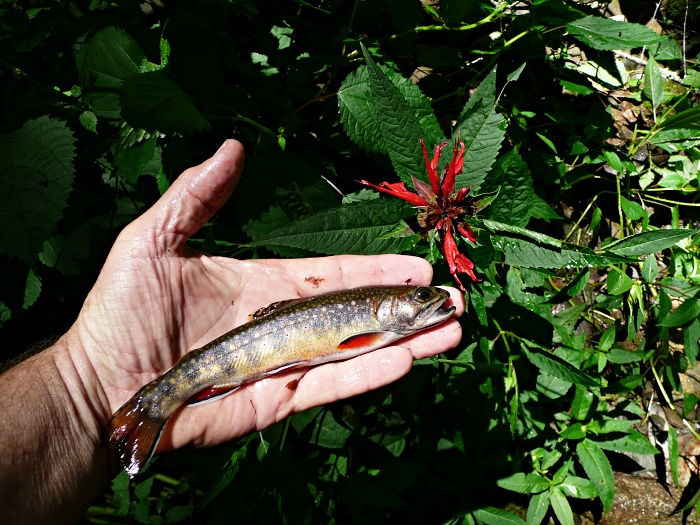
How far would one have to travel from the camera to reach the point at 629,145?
17.2 feet

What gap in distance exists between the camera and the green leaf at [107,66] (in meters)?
3.42

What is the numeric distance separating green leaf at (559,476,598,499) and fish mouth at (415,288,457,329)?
2.24m

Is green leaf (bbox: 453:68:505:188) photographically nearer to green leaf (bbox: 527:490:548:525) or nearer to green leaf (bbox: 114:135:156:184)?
green leaf (bbox: 114:135:156:184)

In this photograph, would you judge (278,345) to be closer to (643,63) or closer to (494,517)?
(494,517)

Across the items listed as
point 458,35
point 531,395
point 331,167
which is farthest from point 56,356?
point 458,35

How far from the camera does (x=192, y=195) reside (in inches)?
130

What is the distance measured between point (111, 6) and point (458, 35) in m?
3.25

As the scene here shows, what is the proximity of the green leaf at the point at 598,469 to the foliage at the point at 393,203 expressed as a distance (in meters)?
0.02

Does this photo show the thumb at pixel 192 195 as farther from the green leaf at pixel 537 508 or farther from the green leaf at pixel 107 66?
the green leaf at pixel 537 508

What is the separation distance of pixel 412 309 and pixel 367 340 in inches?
17.3

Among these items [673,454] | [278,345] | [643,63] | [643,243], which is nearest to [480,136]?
[643,243]

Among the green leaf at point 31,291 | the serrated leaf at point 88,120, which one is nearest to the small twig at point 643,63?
the serrated leaf at point 88,120

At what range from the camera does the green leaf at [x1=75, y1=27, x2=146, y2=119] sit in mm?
3422

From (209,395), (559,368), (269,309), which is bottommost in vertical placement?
(559,368)
